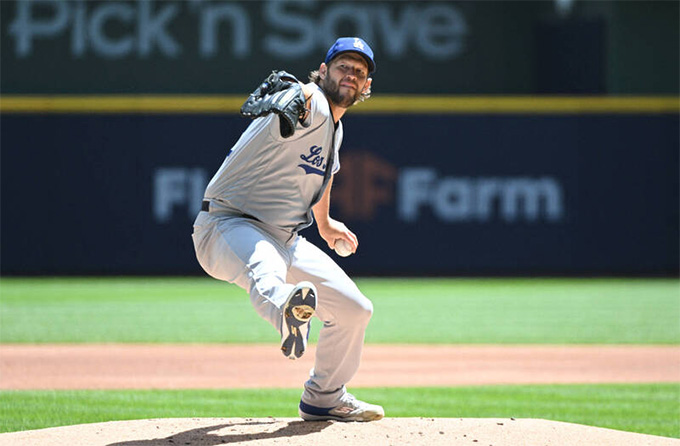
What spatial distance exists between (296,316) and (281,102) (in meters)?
0.91

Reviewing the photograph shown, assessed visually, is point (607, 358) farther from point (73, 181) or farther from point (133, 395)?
point (73, 181)

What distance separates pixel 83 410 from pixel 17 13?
17375 millimetres

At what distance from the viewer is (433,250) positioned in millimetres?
19328

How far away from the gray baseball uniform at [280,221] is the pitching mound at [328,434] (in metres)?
0.42

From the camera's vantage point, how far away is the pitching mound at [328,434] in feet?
16.8

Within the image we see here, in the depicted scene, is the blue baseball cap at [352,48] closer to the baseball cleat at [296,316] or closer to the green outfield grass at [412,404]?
the baseball cleat at [296,316]

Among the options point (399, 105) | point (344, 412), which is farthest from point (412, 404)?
point (399, 105)

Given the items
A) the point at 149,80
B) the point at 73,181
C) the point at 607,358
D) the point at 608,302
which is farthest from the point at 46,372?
the point at 149,80

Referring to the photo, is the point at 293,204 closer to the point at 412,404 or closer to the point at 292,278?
the point at 292,278

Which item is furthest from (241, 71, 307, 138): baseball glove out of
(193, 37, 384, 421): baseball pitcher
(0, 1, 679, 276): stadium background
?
(0, 1, 679, 276): stadium background

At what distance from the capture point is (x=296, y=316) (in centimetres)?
466

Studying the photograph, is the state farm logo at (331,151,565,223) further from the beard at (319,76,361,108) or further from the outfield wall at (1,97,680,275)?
the beard at (319,76,361,108)

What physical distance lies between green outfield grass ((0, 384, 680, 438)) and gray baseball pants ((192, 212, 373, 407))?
4.05 feet

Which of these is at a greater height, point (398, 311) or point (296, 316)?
point (296, 316)
